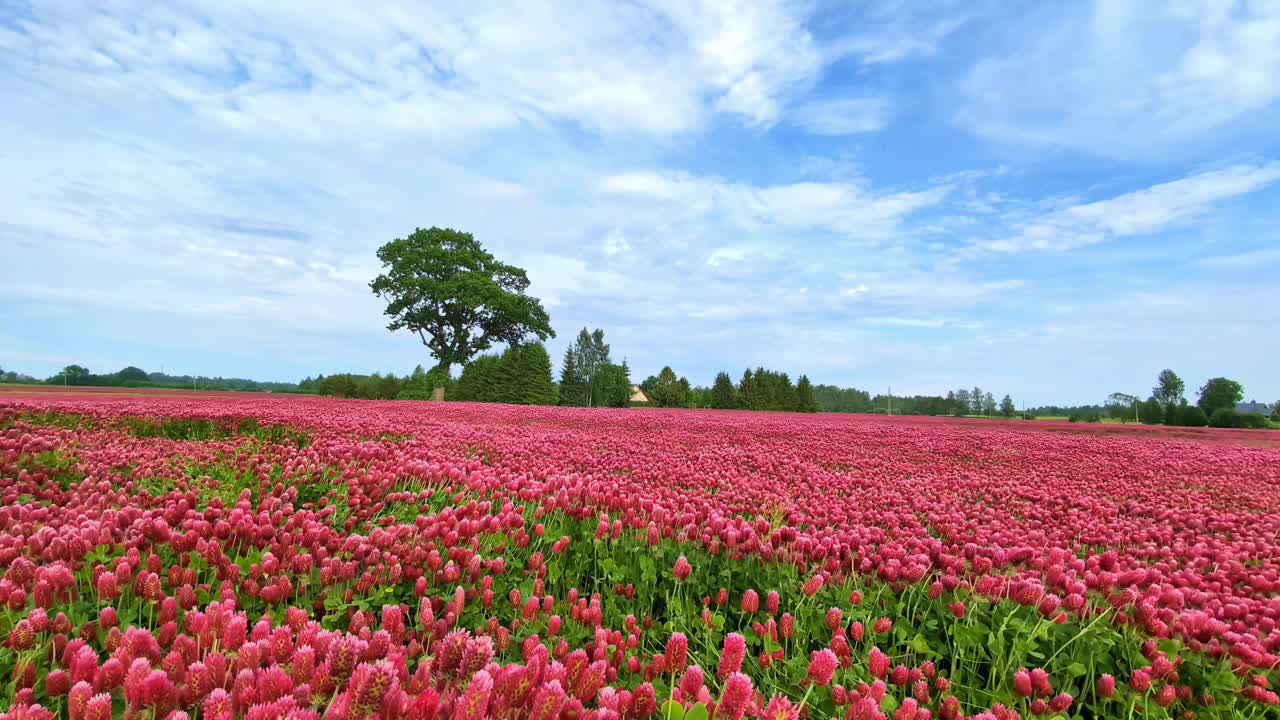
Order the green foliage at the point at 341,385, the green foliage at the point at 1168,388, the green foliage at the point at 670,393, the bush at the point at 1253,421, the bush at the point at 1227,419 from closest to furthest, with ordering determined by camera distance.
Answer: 1. the bush at the point at 1253,421
2. the bush at the point at 1227,419
3. the green foliage at the point at 341,385
4. the green foliage at the point at 670,393
5. the green foliage at the point at 1168,388

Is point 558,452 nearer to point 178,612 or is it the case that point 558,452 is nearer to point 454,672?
point 178,612

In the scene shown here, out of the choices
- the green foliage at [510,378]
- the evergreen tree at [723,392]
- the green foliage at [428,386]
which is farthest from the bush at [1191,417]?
the green foliage at [428,386]

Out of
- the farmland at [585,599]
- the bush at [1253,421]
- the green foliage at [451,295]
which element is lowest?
the farmland at [585,599]

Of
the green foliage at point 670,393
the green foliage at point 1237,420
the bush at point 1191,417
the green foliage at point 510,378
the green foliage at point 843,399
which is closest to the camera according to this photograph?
the green foliage at point 1237,420

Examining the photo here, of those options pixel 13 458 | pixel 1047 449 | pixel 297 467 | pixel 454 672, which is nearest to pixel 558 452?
pixel 297 467

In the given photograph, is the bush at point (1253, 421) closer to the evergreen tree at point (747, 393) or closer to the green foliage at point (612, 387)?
the evergreen tree at point (747, 393)

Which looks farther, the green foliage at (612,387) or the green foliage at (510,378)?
the green foliage at (612,387)

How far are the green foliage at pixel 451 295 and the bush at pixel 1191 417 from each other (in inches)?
2224

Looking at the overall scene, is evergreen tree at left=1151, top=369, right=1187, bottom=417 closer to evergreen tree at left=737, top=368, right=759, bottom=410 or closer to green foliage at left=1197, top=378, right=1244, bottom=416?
green foliage at left=1197, top=378, right=1244, bottom=416

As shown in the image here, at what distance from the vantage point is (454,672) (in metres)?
2.12

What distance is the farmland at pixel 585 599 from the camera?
2.01 metres

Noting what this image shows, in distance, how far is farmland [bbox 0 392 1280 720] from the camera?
79.1 inches

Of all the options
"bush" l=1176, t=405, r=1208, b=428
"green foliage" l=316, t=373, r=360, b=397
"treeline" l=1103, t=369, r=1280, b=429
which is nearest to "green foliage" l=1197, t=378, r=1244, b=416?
"treeline" l=1103, t=369, r=1280, b=429

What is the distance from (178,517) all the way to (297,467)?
186cm
